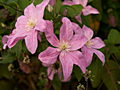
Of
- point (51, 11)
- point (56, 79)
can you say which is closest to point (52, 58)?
point (51, 11)

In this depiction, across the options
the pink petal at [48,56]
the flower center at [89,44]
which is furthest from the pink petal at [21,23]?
the flower center at [89,44]

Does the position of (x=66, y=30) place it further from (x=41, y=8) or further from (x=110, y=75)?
(x=110, y=75)

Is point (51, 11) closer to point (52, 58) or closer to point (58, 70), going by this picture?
point (52, 58)

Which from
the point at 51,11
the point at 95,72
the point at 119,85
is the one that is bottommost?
the point at 119,85

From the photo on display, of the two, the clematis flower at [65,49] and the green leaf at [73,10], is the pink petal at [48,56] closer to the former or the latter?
the clematis flower at [65,49]

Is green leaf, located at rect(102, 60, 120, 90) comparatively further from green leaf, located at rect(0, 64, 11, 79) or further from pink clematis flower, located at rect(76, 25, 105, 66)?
green leaf, located at rect(0, 64, 11, 79)

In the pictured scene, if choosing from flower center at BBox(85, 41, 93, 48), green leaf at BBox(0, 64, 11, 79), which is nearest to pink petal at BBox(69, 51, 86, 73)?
flower center at BBox(85, 41, 93, 48)
